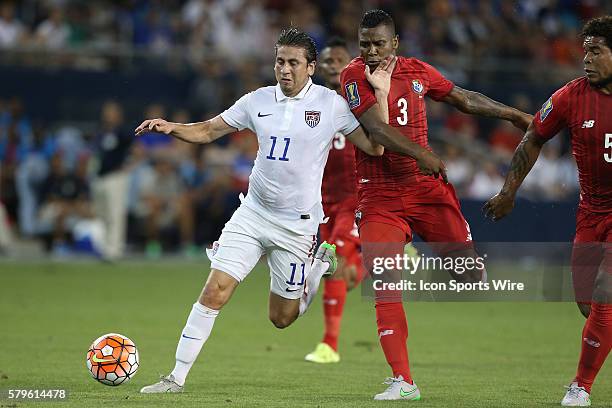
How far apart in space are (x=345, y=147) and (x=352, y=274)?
1315 millimetres

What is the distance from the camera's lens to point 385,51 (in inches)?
352

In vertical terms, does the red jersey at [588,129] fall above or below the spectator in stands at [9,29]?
below

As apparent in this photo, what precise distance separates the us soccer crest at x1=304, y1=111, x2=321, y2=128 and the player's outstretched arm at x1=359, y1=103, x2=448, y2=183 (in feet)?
1.33

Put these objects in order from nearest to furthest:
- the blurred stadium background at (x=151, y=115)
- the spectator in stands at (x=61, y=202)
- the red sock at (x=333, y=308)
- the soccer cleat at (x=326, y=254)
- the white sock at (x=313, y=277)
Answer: the white sock at (x=313, y=277) → the soccer cleat at (x=326, y=254) → the red sock at (x=333, y=308) → the spectator in stands at (x=61, y=202) → the blurred stadium background at (x=151, y=115)

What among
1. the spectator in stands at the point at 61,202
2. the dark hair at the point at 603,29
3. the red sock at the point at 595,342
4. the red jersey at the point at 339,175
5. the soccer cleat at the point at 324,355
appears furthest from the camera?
the spectator in stands at the point at 61,202

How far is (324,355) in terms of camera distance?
1122 centimetres

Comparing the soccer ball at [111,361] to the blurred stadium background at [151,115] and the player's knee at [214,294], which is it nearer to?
the player's knee at [214,294]

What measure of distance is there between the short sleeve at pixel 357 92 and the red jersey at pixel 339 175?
2.97 m

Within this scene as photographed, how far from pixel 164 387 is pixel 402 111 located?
9.18 feet

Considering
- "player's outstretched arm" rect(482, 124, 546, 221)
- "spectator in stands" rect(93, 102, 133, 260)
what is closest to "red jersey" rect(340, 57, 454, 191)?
"player's outstretched arm" rect(482, 124, 546, 221)

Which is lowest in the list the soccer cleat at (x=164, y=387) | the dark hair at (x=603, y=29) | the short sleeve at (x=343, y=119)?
the soccer cleat at (x=164, y=387)

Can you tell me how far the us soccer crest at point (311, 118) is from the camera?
8.83 metres

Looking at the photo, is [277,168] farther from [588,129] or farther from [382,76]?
[588,129]

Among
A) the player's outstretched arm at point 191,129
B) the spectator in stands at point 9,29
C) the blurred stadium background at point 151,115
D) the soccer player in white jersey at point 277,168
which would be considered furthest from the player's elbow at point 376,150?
the spectator in stands at point 9,29
